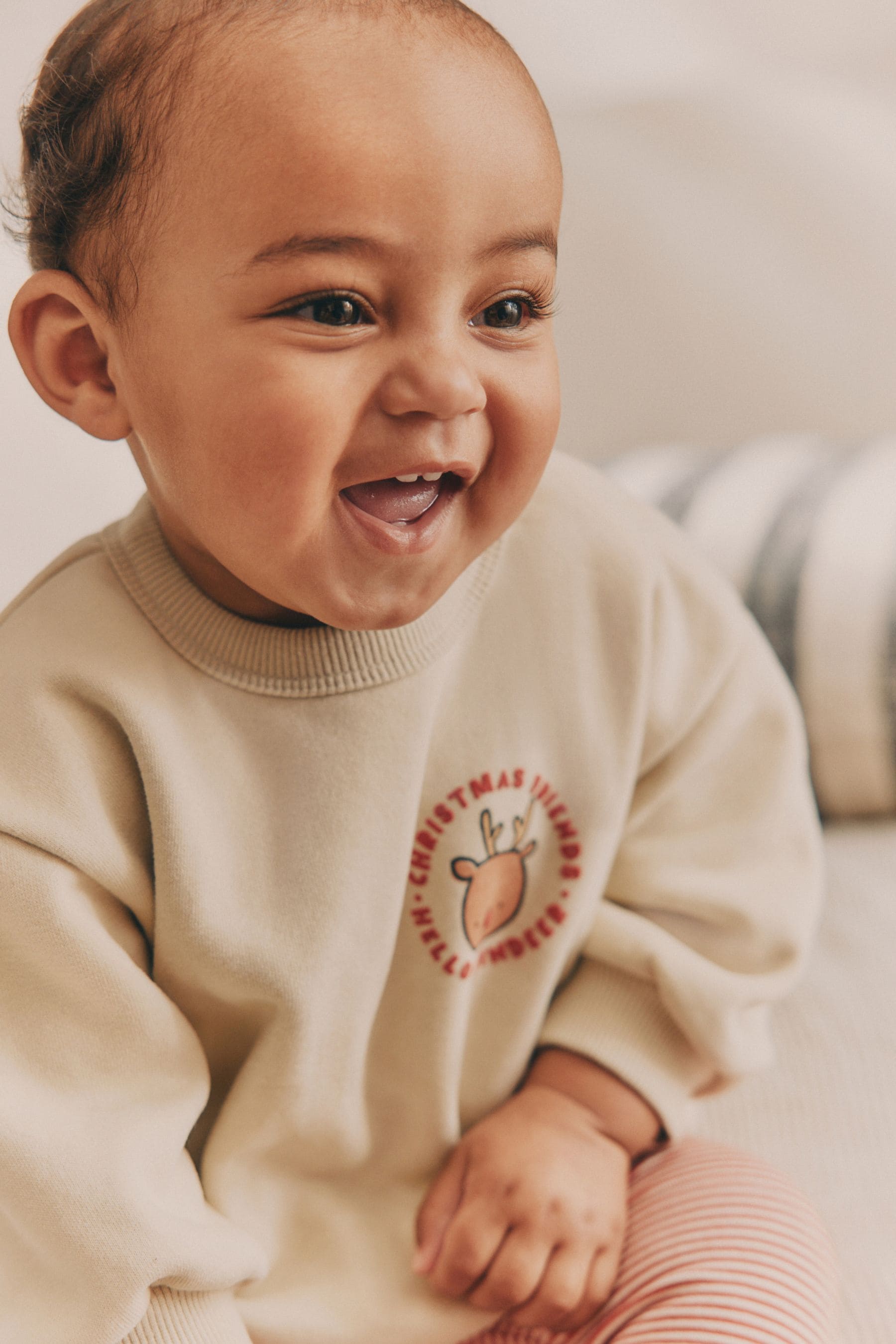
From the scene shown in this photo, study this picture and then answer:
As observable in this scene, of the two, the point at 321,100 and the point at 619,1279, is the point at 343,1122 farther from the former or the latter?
the point at 321,100

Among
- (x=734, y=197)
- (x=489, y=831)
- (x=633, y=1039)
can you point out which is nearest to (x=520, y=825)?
(x=489, y=831)

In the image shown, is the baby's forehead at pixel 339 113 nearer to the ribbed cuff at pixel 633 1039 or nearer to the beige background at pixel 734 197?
the ribbed cuff at pixel 633 1039

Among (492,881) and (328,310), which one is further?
(492,881)

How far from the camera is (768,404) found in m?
1.43

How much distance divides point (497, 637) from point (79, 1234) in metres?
0.32

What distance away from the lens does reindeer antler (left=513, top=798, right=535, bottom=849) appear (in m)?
0.64

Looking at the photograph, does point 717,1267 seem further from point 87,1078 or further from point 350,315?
point 350,315

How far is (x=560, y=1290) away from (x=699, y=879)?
209 mm

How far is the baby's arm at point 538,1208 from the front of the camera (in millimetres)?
618

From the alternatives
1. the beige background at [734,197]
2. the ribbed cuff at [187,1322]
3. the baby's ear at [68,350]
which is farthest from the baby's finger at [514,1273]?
the beige background at [734,197]

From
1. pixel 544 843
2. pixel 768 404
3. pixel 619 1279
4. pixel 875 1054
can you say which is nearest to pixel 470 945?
pixel 544 843

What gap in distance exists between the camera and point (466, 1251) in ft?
2.03

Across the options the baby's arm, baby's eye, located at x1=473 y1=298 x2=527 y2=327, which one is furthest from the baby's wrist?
baby's eye, located at x1=473 y1=298 x2=527 y2=327

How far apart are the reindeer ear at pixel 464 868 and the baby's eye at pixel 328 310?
0.27 meters
